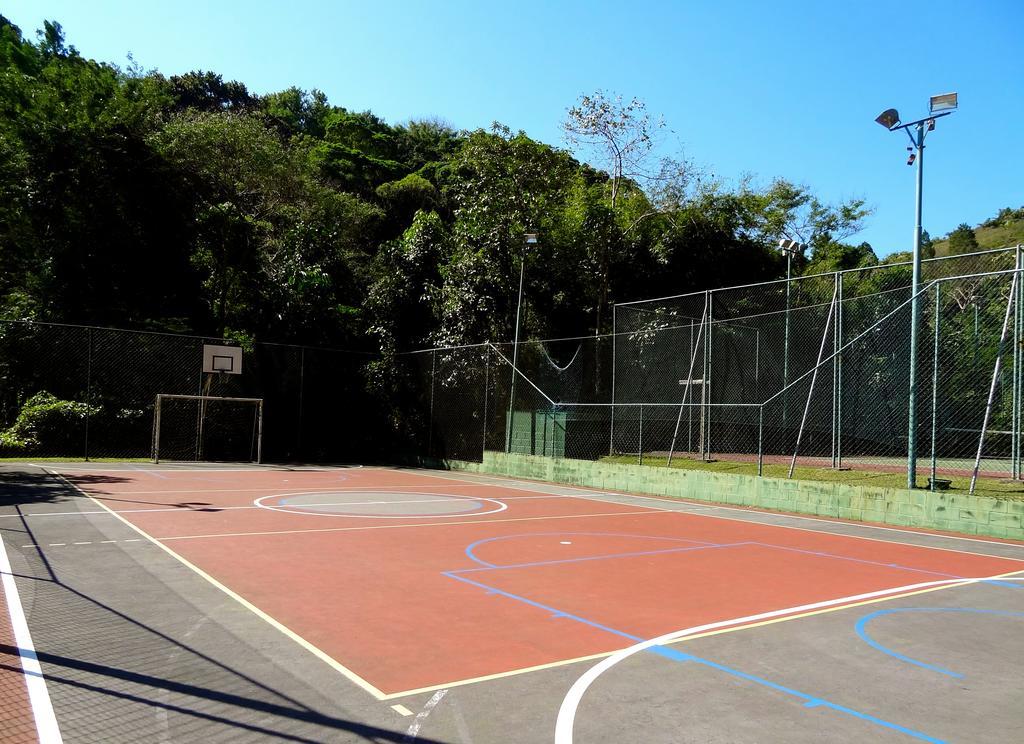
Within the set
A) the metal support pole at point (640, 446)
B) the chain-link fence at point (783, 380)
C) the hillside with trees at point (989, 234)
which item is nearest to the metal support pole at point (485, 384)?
the chain-link fence at point (783, 380)

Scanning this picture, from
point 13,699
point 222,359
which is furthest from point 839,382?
point 222,359

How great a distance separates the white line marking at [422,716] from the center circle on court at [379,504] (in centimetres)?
706

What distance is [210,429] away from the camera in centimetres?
2152

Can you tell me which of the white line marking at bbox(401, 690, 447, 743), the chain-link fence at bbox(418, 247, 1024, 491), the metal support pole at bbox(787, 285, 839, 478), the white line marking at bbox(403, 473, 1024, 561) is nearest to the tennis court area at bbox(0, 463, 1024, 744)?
the white line marking at bbox(401, 690, 447, 743)

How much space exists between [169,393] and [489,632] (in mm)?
18308

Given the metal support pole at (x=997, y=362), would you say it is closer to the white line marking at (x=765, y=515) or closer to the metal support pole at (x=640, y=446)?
the white line marking at (x=765, y=515)

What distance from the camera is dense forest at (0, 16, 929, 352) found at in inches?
875

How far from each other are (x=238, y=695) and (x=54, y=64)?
90.3ft

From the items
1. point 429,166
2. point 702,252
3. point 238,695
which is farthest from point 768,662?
point 429,166

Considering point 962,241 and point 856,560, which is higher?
point 962,241

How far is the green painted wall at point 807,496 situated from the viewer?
10789 millimetres

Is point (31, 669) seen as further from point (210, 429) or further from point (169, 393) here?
point (210, 429)

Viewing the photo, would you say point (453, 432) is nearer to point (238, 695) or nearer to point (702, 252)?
point (702, 252)

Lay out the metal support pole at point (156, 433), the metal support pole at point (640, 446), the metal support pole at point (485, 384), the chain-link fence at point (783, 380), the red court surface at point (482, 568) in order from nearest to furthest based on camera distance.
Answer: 1. the red court surface at point (482, 568)
2. the chain-link fence at point (783, 380)
3. the metal support pole at point (640, 446)
4. the metal support pole at point (156, 433)
5. the metal support pole at point (485, 384)
